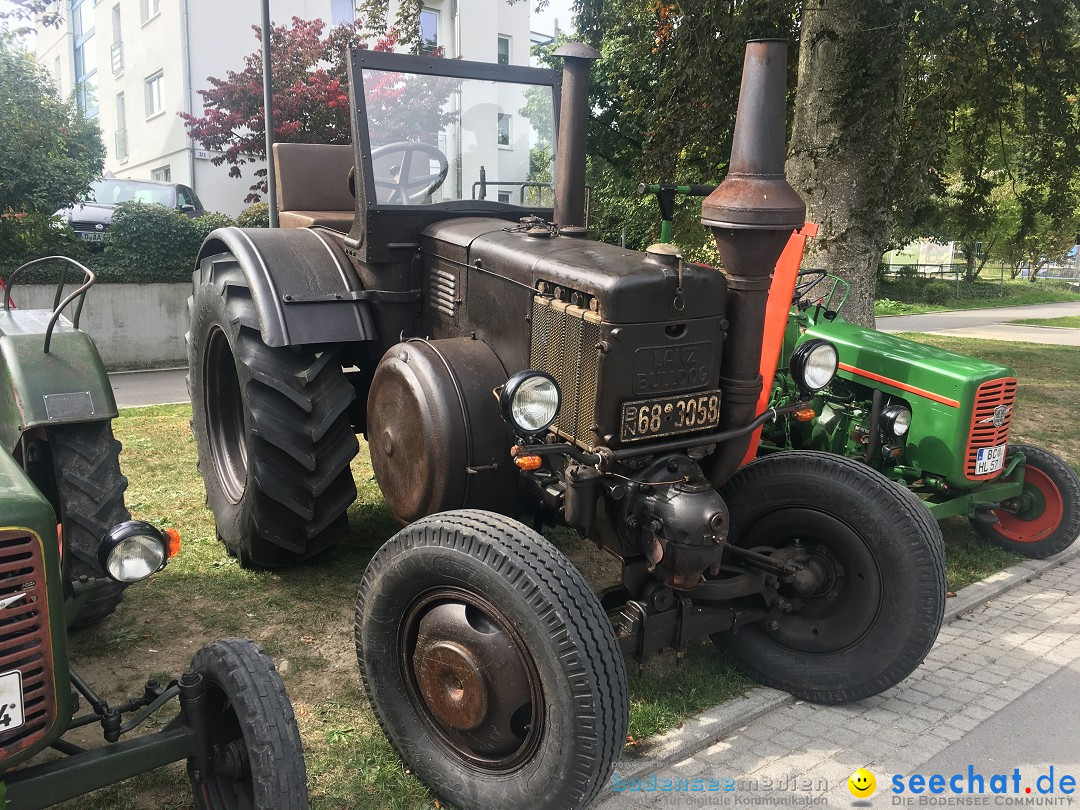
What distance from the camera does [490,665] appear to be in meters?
2.69

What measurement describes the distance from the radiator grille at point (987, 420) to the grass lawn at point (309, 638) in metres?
0.68

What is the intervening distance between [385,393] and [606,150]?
1728cm

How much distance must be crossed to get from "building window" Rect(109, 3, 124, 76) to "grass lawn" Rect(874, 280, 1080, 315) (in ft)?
67.6

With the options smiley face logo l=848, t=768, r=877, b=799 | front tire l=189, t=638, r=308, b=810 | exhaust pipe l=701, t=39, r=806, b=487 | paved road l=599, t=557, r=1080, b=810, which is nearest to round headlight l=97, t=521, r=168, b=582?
front tire l=189, t=638, r=308, b=810

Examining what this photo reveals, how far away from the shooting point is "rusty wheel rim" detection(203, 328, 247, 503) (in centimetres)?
491

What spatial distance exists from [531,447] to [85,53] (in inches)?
1225

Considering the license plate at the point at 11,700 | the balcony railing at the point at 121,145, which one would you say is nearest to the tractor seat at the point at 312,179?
the license plate at the point at 11,700

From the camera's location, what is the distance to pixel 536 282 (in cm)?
336

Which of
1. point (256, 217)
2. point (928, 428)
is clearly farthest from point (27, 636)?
point (256, 217)

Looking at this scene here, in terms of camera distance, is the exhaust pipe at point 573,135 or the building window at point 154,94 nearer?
the exhaust pipe at point 573,135

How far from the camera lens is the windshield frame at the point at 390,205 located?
13.5ft

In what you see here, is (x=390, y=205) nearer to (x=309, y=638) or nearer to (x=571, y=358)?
(x=571, y=358)

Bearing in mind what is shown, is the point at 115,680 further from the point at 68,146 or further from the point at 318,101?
the point at 318,101

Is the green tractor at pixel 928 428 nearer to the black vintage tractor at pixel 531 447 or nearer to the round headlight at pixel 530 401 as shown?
the black vintage tractor at pixel 531 447
